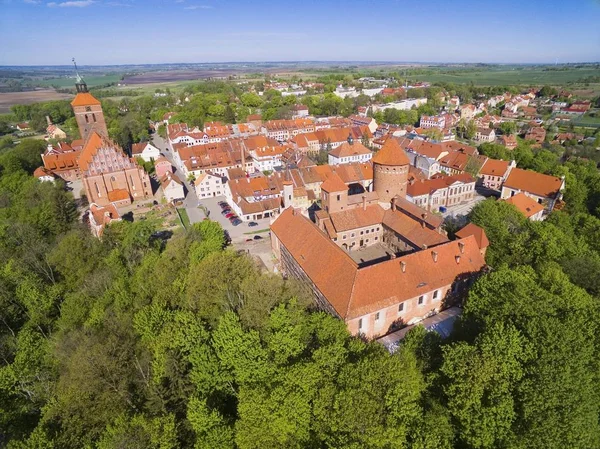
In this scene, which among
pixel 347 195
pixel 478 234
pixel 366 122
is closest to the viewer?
pixel 478 234


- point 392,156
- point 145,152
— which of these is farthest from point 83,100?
point 392,156

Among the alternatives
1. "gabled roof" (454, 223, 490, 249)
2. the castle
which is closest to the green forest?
"gabled roof" (454, 223, 490, 249)

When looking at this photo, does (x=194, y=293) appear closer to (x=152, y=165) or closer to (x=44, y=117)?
(x=152, y=165)

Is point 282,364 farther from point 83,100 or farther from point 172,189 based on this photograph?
point 83,100

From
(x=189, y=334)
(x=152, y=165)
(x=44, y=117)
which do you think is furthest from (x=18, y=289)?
(x=44, y=117)

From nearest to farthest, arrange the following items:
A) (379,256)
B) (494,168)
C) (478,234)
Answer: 1. (478,234)
2. (379,256)
3. (494,168)

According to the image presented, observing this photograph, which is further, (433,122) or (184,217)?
(433,122)

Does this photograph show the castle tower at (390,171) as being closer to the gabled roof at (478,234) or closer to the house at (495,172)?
the gabled roof at (478,234)
